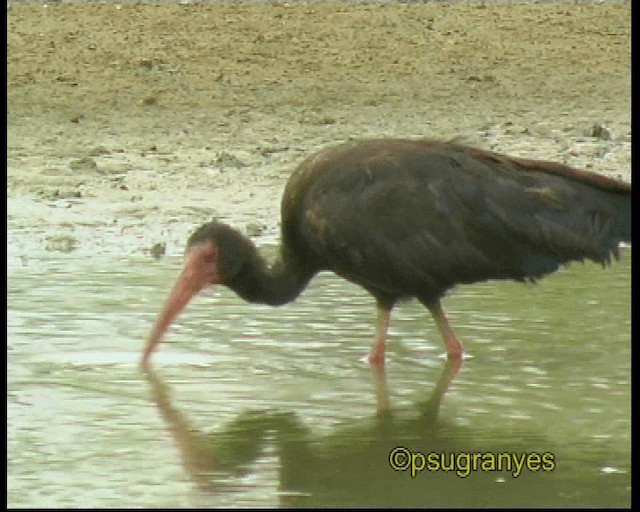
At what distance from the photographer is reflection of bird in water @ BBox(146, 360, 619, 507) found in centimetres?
636

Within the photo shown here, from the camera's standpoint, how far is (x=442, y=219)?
8492 mm

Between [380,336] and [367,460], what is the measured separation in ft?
5.76

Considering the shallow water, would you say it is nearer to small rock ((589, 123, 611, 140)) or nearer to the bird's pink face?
the bird's pink face

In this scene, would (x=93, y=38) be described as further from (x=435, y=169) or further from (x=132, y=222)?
(x=435, y=169)

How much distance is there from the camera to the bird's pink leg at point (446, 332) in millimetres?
8539

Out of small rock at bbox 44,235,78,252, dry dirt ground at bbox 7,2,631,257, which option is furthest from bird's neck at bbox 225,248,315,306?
dry dirt ground at bbox 7,2,631,257

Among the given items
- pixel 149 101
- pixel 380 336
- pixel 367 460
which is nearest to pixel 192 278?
pixel 380 336

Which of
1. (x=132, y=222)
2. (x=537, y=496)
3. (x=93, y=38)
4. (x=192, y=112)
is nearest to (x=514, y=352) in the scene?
(x=537, y=496)

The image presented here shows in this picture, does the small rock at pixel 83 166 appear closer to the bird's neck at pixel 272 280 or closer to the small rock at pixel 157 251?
the small rock at pixel 157 251

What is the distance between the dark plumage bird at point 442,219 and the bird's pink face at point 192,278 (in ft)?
0.04

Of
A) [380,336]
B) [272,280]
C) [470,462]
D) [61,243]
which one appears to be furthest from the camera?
[61,243]

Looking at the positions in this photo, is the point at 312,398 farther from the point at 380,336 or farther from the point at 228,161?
the point at 228,161

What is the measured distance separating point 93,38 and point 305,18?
1.73m

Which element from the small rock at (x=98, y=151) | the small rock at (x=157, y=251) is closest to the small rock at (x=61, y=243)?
the small rock at (x=157, y=251)
